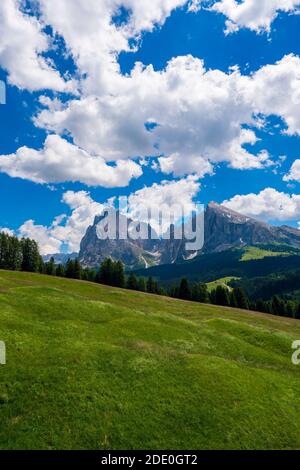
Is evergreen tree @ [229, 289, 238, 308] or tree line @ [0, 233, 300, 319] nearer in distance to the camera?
tree line @ [0, 233, 300, 319]

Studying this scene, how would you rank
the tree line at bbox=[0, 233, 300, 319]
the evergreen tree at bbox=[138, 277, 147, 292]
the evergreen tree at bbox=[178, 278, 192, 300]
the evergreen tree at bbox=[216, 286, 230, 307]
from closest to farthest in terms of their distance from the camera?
the tree line at bbox=[0, 233, 300, 319] < the evergreen tree at bbox=[178, 278, 192, 300] < the evergreen tree at bbox=[216, 286, 230, 307] < the evergreen tree at bbox=[138, 277, 147, 292]

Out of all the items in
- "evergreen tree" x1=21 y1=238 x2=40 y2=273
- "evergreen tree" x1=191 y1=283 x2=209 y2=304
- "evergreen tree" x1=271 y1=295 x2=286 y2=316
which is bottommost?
"evergreen tree" x1=271 y1=295 x2=286 y2=316

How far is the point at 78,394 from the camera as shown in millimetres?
25906

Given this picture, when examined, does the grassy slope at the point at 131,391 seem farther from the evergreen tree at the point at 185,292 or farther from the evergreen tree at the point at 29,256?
the evergreen tree at the point at 29,256

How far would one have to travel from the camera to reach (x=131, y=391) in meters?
27.7

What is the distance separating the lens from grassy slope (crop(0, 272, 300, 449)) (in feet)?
74.9

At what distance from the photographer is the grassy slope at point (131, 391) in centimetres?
2284

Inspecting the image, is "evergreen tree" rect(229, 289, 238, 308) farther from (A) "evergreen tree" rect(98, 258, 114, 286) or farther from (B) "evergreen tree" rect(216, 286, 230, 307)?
(A) "evergreen tree" rect(98, 258, 114, 286)

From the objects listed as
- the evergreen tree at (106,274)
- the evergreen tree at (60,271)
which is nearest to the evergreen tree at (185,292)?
the evergreen tree at (106,274)

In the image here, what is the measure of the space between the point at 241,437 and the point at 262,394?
7.59 m

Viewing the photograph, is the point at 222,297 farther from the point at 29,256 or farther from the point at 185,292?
the point at 29,256

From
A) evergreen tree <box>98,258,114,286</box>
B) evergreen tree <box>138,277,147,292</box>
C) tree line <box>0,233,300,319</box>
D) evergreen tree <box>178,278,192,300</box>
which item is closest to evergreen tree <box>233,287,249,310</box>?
tree line <box>0,233,300,319</box>

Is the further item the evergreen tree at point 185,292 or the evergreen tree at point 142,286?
the evergreen tree at point 142,286
